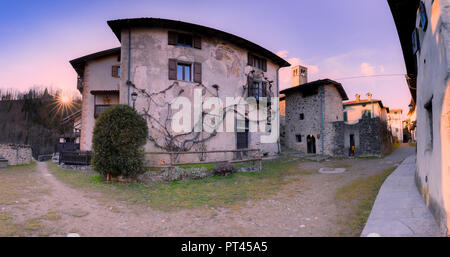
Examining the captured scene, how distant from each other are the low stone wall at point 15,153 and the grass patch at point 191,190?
37.6ft

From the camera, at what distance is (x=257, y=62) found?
18.4m

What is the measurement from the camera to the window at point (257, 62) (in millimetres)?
17781

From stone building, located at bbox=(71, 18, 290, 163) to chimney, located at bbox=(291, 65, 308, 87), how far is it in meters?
9.98

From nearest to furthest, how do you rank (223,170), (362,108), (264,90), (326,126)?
1. (223,170)
2. (264,90)
3. (326,126)
4. (362,108)

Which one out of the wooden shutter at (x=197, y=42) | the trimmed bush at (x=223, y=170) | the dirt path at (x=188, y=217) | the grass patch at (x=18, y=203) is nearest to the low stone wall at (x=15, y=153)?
the grass patch at (x=18, y=203)

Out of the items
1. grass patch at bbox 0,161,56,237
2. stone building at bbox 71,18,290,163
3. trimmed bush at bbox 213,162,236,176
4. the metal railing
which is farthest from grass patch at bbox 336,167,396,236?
the metal railing

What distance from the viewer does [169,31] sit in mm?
13938

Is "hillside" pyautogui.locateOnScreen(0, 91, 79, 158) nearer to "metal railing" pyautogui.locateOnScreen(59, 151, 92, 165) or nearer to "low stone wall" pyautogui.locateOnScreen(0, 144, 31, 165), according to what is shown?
"low stone wall" pyautogui.locateOnScreen(0, 144, 31, 165)

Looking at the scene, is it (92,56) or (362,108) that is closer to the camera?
(92,56)

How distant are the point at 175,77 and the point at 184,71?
959 millimetres

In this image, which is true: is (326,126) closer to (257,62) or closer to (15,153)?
(257,62)

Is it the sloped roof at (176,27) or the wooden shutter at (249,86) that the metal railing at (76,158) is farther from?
the wooden shutter at (249,86)

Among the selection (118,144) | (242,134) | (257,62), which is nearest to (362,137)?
(242,134)
